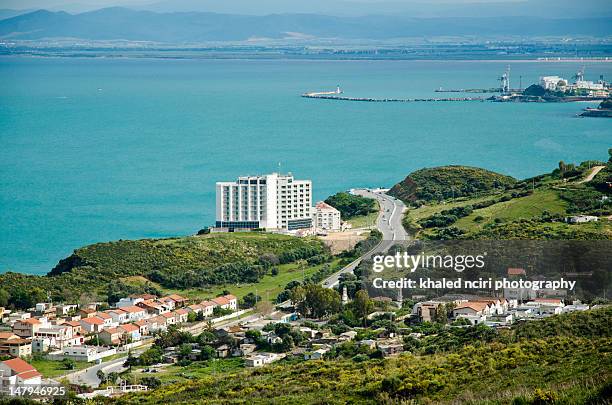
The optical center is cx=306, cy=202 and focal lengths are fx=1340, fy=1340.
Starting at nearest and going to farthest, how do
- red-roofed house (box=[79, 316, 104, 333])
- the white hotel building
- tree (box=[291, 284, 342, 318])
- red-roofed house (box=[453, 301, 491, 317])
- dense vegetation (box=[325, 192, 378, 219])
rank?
red-roofed house (box=[453, 301, 491, 317]) < red-roofed house (box=[79, 316, 104, 333]) < tree (box=[291, 284, 342, 318]) < the white hotel building < dense vegetation (box=[325, 192, 378, 219])

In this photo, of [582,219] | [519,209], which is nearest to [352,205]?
[519,209]

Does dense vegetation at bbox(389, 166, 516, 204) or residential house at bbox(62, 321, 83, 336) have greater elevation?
residential house at bbox(62, 321, 83, 336)

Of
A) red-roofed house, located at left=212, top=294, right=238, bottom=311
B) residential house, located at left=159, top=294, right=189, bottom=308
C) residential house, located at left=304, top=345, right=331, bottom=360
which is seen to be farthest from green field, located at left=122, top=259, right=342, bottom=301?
residential house, located at left=304, top=345, right=331, bottom=360

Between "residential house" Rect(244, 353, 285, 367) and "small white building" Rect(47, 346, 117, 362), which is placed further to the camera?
"small white building" Rect(47, 346, 117, 362)

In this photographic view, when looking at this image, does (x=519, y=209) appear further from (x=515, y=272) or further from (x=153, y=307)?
(x=153, y=307)

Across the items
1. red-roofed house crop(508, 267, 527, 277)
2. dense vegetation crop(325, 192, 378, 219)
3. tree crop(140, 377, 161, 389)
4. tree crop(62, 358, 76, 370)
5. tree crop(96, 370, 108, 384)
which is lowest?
dense vegetation crop(325, 192, 378, 219)

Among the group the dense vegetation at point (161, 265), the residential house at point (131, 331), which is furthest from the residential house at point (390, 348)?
the dense vegetation at point (161, 265)

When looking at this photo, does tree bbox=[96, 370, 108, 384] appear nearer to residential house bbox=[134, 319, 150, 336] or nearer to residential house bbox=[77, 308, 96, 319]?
residential house bbox=[134, 319, 150, 336]
